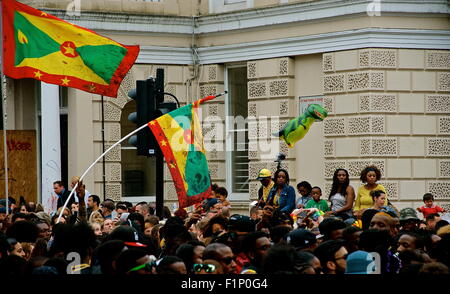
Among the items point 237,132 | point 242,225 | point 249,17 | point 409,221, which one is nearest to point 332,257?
point 242,225

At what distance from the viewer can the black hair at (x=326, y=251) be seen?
10.7 metres

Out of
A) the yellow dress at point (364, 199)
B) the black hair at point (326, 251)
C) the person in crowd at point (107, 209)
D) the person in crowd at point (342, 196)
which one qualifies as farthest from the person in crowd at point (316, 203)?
the black hair at point (326, 251)

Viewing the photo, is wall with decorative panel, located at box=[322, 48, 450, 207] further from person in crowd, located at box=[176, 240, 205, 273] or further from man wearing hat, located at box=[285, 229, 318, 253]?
person in crowd, located at box=[176, 240, 205, 273]

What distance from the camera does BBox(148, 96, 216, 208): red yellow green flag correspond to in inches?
627

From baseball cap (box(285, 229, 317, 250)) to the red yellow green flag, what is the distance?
441 cm

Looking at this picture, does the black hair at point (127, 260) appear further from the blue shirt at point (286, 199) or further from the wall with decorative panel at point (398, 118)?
the wall with decorative panel at point (398, 118)

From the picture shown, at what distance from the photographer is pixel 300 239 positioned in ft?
37.4

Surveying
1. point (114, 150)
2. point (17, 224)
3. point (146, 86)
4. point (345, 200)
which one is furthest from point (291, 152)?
point (17, 224)

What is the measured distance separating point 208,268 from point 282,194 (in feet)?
29.5

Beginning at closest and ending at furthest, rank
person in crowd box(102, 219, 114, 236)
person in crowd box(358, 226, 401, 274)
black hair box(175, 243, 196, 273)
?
black hair box(175, 243, 196, 273)
person in crowd box(358, 226, 401, 274)
person in crowd box(102, 219, 114, 236)

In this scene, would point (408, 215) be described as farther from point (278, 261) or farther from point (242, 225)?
point (278, 261)

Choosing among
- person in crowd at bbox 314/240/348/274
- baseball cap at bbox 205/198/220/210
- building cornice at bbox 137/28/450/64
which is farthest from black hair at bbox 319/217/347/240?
building cornice at bbox 137/28/450/64
